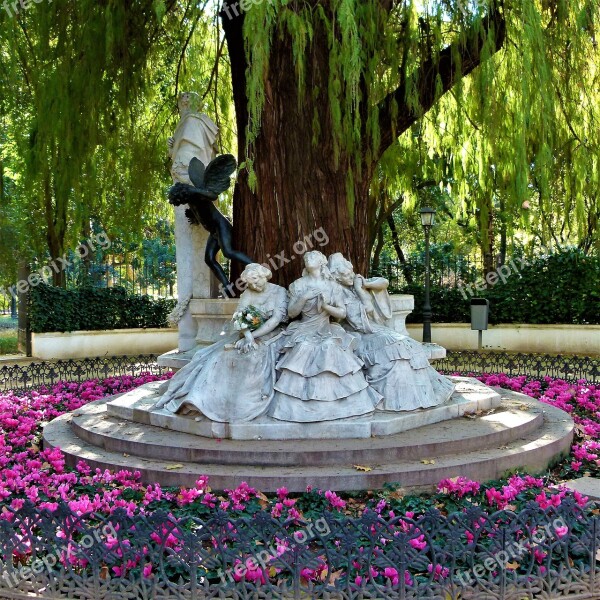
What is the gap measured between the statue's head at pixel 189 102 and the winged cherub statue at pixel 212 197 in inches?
43.5

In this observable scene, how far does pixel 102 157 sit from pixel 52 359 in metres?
7.14

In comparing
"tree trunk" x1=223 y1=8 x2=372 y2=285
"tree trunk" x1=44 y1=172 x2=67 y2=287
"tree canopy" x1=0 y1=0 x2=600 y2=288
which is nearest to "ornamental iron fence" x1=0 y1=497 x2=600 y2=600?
"tree canopy" x1=0 y1=0 x2=600 y2=288

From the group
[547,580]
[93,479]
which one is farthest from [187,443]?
[547,580]

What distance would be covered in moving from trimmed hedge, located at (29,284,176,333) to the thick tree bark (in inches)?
369

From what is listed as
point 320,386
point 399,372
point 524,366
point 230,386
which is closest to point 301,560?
point 320,386

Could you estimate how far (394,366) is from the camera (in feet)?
18.3

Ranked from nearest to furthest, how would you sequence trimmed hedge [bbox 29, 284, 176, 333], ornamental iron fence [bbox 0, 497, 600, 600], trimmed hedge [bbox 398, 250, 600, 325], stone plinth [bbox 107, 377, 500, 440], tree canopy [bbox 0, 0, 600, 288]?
ornamental iron fence [bbox 0, 497, 600, 600] < stone plinth [bbox 107, 377, 500, 440] < tree canopy [bbox 0, 0, 600, 288] < trimmed hedge [bbox 29, 284, 176, 333] < trimmed hedge [bbox 398, 250, 600, 325]

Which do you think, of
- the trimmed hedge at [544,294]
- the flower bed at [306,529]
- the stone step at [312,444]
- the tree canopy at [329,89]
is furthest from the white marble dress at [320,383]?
the trimmed hedge at [544,294]

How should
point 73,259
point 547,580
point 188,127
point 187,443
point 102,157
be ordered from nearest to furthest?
point 547,580 → point 187,443 → point 188,127 → point 102,157 → point 73,259

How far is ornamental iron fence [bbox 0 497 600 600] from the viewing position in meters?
3.00

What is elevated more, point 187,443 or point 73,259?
point 73,259

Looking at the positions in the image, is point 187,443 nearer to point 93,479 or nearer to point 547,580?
point 93,479

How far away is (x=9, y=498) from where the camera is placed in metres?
4.42

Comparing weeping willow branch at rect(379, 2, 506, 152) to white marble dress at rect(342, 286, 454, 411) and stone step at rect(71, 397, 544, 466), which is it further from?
stone step at rect(71, 397, 544, 466)
